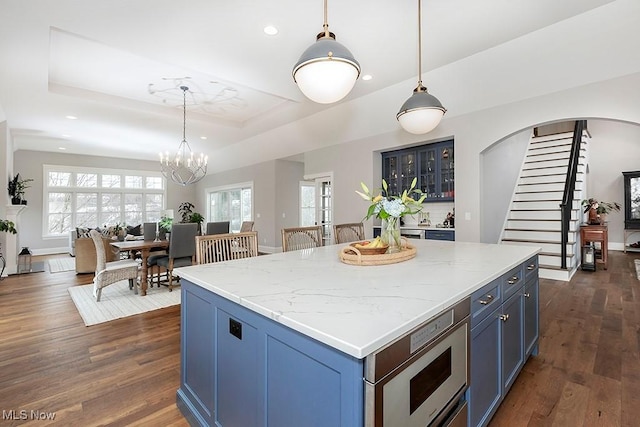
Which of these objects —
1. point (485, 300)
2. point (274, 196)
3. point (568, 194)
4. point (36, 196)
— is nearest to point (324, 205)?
point (274, 196)

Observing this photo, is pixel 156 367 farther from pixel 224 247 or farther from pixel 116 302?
pixel 116 302

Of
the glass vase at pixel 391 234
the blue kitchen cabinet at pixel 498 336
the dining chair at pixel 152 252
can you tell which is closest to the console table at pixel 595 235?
the blue kitchen cabinet at pixel 498 336

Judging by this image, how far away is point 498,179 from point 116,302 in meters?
6.20

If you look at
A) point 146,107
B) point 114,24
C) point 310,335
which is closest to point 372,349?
point 310,335

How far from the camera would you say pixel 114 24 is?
2951 mm

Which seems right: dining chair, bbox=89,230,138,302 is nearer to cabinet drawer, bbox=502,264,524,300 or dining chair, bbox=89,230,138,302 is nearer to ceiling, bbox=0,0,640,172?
ceiling, bbox=0,0,640,172

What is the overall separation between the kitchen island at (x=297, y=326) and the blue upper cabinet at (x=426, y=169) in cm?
326

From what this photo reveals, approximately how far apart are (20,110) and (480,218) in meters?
7.91

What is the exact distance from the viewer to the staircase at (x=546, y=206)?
193 inches

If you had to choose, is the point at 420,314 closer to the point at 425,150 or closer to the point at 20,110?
the point at 425,150

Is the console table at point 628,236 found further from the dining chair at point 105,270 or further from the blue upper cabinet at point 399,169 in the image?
the dining chair at point 105,270

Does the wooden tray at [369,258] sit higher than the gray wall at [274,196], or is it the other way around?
the gray wall at [274,196]

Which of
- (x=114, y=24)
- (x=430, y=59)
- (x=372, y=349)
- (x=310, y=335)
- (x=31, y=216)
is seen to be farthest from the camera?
(x=31, y=216)

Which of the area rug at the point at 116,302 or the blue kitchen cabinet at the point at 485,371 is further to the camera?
the area rug at the point at 116,302
